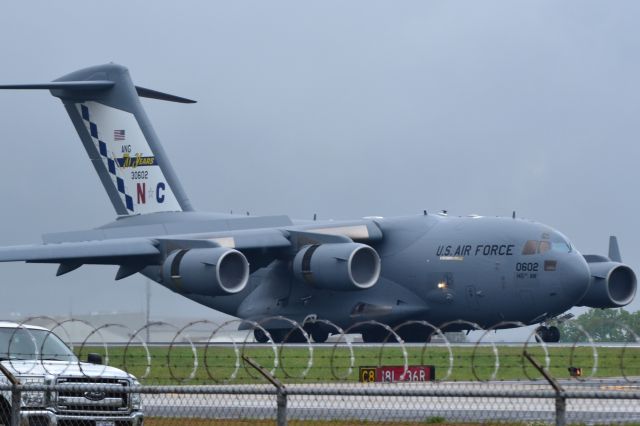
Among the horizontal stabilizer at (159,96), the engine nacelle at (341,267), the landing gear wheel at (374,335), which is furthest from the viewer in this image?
the horizontal stabilizer at (159,96)

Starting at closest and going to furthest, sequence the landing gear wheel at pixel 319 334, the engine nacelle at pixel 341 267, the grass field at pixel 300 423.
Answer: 1. the grass field at pixel 300 423
2. the engine nacelle at pixel 341 267
3. the landing gear wheel at pixel 319 334

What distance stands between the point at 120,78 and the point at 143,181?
3285mm

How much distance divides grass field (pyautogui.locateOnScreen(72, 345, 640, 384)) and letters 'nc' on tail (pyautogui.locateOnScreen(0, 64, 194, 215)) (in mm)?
8592

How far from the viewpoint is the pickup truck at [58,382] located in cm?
1254

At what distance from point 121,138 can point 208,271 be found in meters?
9.15

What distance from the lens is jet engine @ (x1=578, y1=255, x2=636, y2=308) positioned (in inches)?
1377

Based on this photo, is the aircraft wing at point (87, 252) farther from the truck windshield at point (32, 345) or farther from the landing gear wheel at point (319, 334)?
the truck windshield at point (32, 345)

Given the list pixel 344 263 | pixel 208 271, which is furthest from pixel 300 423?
pixel 344 263

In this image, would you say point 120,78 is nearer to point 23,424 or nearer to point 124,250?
point 124,250

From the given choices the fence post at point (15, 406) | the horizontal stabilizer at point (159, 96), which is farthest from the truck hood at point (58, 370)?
the horizontal stabilizer at point (159, 96)

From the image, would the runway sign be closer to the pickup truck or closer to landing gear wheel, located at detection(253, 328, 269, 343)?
the pickup truck

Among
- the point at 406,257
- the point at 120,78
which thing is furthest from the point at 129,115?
the point at 406,257

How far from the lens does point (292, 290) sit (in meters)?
36.5

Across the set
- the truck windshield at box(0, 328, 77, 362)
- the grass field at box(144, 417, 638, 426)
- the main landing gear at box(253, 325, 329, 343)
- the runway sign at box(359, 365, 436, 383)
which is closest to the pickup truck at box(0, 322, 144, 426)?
the truck windshield at box(0, 328, 77, 362)
